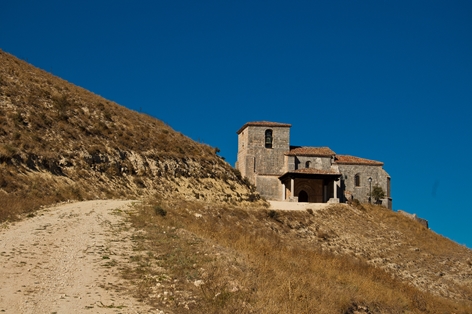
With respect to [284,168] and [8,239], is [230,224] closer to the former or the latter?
[8,239]

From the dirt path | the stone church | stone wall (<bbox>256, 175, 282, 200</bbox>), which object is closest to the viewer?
the dirt path

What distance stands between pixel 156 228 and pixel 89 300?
7.19 metres

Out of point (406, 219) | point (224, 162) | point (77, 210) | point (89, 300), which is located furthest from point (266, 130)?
point (89, 300)

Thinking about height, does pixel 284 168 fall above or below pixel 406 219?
above

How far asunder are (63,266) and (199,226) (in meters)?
8.41

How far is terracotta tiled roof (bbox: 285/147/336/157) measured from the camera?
53625mm

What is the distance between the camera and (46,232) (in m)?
14.5

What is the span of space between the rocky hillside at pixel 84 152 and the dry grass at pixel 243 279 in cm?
698

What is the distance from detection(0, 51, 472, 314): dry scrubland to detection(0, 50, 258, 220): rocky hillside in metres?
0.11

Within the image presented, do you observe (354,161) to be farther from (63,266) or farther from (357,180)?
(63,266)

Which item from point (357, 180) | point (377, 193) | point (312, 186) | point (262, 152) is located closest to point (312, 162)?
point (312, 186)

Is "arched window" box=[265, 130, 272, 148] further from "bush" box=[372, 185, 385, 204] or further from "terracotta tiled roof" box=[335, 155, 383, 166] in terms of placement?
"bush" box=[372, 185, 385, 204]

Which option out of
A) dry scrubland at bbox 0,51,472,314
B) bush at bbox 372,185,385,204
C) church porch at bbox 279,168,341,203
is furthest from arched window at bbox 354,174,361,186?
dry scrubland at bbox 0,51,472,314

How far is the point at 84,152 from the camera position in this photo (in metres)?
31.7
